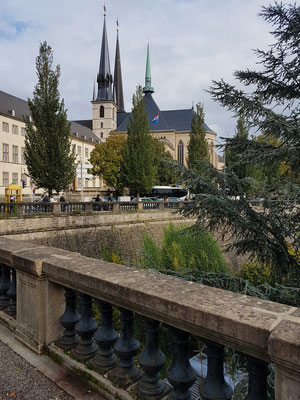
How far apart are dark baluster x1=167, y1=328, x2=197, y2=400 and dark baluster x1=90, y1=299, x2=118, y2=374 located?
589 mm

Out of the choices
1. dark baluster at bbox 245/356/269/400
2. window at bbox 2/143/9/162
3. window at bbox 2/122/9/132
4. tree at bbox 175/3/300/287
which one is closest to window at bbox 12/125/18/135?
window at bbox 2/122/9/132

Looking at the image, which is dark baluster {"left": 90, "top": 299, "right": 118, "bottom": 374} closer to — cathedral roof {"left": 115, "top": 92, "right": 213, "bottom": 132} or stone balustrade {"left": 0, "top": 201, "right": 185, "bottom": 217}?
stone balustrade {"left": 0, "top": 201, "right": 185, "bottom": 217}

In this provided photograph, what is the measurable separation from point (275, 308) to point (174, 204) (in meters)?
27.1

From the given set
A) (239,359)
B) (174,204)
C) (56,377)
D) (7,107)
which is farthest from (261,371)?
(7,107)

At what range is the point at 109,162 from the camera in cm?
3931

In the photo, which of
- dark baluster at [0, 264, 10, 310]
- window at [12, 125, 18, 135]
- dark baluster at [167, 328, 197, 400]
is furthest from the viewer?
window at [12, 125, 18, 135]

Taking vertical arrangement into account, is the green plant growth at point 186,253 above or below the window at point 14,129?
below

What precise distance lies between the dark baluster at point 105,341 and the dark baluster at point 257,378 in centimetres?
109

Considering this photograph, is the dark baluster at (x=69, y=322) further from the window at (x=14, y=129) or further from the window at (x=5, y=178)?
the window at (x=14, y=129)

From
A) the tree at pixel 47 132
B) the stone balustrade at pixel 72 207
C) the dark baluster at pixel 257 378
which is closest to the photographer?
the dark baluster at pixel 257 378

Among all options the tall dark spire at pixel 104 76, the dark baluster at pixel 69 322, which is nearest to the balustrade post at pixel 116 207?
the dark baluster at pixel 69 322

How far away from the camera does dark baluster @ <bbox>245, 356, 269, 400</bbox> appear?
1.50 metres

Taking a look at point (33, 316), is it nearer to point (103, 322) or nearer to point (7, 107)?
point (103, 322)

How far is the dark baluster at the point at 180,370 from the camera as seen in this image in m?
1.82
